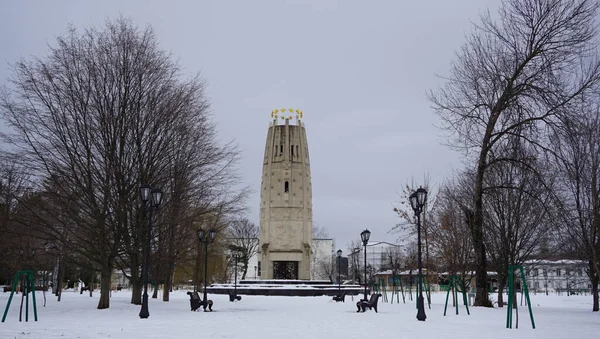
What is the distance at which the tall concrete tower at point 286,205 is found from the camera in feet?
180

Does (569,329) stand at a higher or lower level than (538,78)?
lower

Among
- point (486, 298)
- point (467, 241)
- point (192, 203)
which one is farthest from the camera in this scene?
point (467, 241)

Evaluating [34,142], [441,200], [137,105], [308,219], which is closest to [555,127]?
[137,105]

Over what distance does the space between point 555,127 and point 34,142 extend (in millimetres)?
20382

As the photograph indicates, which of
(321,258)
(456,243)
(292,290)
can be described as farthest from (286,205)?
(321,258)

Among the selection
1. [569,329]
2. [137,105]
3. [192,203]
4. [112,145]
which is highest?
[137,105]

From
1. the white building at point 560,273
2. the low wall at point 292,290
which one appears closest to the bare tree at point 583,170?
the white building at point 560,273

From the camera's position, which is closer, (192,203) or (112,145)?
(112,145)

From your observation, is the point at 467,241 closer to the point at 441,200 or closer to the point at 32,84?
the point at 441,200

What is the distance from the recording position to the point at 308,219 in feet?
183

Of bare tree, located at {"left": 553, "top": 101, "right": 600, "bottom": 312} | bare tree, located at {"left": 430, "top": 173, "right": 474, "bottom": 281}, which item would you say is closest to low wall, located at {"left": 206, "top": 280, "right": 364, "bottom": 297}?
bare tree, located at {"left": 430, "top": 173, "right": 474, "bottom": 281}

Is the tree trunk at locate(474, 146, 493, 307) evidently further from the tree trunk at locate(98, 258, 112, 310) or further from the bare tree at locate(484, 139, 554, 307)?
the tree trunk at locate(98, 258, 112, 310)

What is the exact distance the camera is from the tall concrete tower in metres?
54.9

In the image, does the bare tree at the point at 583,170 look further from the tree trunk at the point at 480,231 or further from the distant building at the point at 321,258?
the distant building at the point at 321,258
